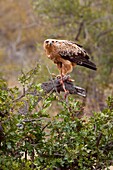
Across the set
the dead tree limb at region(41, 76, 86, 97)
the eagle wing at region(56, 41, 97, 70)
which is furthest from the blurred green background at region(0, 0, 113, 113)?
the dead tree limb at region(41, 76, 86, 97)

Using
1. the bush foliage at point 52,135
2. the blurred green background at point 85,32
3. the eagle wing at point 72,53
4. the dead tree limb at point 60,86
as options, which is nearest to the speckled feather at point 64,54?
the eagle wing at point 72,53

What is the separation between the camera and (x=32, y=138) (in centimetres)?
517

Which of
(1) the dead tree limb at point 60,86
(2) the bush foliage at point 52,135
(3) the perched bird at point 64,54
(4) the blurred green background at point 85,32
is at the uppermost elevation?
(4) the blurred green background at point 85,32

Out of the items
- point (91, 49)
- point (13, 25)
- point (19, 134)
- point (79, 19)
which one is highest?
point (13, 25)

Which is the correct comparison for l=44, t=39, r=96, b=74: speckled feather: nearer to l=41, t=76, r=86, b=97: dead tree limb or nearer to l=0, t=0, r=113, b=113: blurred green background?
l=41, t=76, r=86, b=97: dead tree limb

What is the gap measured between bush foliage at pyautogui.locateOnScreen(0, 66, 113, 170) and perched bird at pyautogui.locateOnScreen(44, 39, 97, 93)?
112cm

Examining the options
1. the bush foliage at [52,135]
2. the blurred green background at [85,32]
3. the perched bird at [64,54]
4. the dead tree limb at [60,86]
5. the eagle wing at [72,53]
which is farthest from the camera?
the blurred green background at [85,32]

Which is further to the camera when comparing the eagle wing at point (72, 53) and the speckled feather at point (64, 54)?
the eagle wing at point (72, 53)

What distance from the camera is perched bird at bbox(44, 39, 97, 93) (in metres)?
6.40

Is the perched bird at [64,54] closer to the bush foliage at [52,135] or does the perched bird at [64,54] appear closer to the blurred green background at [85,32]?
the bush foliage at [52,135]

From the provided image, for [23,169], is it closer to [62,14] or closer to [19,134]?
[19,134]

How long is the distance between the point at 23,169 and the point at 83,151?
655mm

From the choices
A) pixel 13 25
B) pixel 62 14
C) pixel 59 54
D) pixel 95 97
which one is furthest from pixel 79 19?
pixel 13 25

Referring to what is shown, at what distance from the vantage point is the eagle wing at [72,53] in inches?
256
